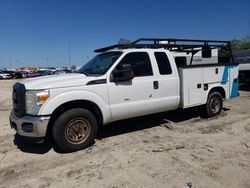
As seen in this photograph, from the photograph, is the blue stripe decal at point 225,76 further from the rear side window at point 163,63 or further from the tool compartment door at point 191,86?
the rear side window at point 163,63

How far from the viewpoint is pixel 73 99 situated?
425 cm

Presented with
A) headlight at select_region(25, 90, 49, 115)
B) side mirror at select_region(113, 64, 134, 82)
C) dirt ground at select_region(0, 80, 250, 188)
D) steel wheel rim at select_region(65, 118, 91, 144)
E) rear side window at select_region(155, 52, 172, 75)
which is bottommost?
dirt ground at select_region(0, 80, 250, 188)

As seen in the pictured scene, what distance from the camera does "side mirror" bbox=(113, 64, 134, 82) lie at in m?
4.64

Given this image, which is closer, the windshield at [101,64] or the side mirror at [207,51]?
the windshield at [101,64]

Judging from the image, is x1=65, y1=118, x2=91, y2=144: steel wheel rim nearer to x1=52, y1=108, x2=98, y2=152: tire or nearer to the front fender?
x1=52, y1=108, x2=98, y2=152: tire

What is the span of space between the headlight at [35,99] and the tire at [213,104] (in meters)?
4.60

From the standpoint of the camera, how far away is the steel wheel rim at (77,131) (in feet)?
14.2

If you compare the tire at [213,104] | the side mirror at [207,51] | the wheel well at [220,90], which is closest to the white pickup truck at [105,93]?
the tire at [213,104]

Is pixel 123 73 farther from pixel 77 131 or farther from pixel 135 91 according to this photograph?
pixel 77 131

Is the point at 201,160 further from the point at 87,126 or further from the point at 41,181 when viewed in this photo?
the point at 41,181

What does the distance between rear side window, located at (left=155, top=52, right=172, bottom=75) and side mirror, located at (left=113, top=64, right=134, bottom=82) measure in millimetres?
1012

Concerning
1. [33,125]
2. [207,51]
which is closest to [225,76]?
[207,51]

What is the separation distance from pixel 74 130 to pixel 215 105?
4423 millimetres

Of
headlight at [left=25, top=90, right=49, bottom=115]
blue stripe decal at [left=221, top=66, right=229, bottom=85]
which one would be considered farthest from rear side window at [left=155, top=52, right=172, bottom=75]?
headlight at [left=25, top=90, right=49, bottom=115]
